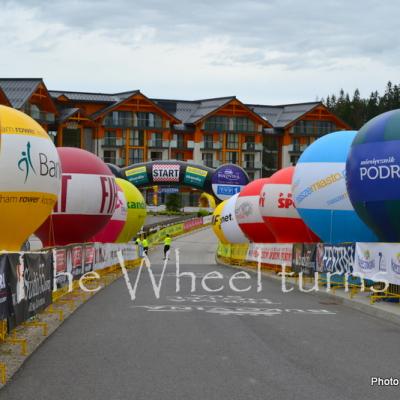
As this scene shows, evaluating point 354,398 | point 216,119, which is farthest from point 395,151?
point 216,119

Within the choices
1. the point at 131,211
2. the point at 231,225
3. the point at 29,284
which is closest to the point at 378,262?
the point at 29,284

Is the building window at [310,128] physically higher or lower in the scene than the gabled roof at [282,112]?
lower

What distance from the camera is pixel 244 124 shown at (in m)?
107

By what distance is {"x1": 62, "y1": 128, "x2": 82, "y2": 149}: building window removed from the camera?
95500 millimetres

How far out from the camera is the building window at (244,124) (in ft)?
349

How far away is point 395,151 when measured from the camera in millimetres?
19000

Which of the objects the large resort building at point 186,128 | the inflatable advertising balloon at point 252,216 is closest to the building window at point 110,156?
the large resort building at point 186,128

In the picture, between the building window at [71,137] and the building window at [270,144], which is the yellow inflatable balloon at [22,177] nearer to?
the building window at [71,137]

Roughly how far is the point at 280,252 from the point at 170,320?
1623 centimetres

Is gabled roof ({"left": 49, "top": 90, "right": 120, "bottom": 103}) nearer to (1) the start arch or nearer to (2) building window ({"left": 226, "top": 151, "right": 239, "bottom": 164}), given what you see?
(2) building window ({"left": 226, "top": 151, "right": 239, "bottom": 164})

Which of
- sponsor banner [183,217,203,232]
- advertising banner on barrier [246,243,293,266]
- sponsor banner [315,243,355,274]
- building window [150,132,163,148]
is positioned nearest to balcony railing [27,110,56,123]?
building window [150,132,163,148]

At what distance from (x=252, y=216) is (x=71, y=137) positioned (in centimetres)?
6210

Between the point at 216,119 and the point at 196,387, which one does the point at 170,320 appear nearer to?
the point at 196,387

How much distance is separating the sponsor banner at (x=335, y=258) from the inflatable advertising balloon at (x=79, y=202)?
6998 millimetres
